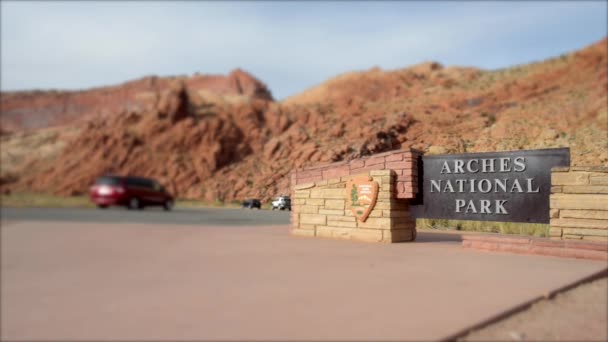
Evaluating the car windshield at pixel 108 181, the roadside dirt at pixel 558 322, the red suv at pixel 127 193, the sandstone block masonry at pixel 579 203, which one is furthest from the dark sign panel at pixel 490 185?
the car windshield at pixel 108 181

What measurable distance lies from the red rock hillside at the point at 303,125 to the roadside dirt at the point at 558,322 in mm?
4631

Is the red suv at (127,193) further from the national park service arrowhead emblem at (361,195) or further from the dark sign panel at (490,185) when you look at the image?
the dark sign panel at (490,185)

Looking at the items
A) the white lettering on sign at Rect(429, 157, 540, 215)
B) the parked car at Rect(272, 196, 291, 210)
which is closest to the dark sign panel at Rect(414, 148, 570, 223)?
the white lettering on sign at Rect(429, 157, 540, 215)

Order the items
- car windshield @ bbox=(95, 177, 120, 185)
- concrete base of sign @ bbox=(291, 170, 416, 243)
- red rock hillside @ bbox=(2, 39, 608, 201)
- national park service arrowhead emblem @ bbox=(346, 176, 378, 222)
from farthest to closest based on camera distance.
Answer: national park service arrowhead emblem @ bbox=(346, 176, 378, 222), concrete base of sign @ bbox=(291, 170, 416, 243), red rock hillside @ bbox=(2, 39, 608, 201), car windshield @ bbox=(95, 177, 120, 185)

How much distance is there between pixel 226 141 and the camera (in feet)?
88.4

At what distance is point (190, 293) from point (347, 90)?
48569mm

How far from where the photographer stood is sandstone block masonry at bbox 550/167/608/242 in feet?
28.6

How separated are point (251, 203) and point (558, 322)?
Result: 13.3 meters

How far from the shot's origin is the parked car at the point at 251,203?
55.5 ft

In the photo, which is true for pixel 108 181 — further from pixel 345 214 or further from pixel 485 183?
pixel 485 183

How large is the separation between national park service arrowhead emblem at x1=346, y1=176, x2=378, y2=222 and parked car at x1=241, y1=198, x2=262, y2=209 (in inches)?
276

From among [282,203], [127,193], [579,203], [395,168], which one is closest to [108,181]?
[127,193]

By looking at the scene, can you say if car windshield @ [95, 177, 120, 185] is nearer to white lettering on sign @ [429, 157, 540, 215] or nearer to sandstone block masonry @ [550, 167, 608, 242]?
white lettering on sign @ [429, 157, 540, 215]

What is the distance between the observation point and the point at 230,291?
5.13 meters
